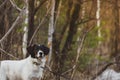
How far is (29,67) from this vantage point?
11.1 m

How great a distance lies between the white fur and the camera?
11055 millimetres

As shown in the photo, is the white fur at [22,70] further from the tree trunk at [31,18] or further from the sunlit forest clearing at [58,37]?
the tree trunk at [31,18]

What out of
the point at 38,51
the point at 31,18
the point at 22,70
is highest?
the point at 31,18

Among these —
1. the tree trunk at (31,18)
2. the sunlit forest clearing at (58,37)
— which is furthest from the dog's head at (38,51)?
the tree trunk at (31,18)

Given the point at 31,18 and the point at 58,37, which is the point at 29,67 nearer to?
the point at 31,18

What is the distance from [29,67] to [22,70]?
0.20 metres

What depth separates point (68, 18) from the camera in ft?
65.7

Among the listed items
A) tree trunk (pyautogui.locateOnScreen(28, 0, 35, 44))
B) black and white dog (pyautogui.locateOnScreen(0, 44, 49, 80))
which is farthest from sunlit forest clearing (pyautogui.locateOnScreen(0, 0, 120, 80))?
black and white dog (pyautogui.locateOnScreen(0, 44, 49, 80))

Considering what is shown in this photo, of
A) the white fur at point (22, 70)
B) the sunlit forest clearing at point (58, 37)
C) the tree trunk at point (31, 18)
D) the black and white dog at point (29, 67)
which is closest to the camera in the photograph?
the black and white dog at point (29, 67)

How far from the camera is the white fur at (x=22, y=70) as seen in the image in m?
11.1

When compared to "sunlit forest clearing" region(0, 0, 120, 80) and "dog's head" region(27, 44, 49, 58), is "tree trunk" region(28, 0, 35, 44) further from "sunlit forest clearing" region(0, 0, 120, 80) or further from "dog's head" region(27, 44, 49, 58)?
"dog's head" region(27, 44, 49, 58)

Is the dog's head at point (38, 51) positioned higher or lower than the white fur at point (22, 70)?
higher

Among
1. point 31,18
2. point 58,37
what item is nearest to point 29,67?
point 31,18

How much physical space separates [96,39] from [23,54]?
105 inches
